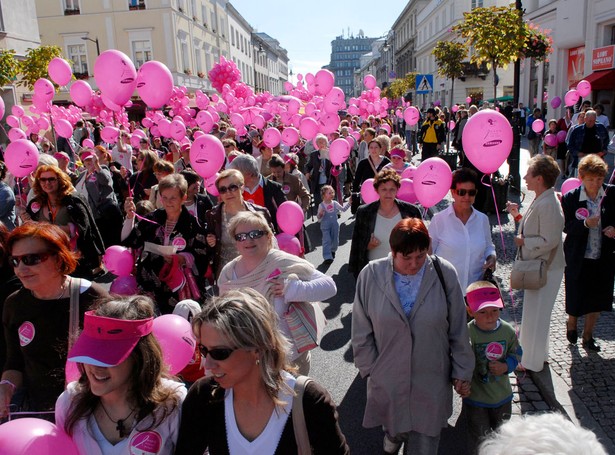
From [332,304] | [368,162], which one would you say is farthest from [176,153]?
[332,304]

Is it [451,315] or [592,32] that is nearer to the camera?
[451,315]

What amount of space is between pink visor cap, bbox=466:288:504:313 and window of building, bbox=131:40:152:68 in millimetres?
36701

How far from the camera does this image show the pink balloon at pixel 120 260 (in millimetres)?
4711

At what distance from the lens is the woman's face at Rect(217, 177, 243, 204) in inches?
166

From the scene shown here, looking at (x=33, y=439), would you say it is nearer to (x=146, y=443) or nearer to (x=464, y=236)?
(x=146, y=443)

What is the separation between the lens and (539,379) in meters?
4.12

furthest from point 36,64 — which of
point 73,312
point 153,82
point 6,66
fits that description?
point 73,312

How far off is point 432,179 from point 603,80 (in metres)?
18.8

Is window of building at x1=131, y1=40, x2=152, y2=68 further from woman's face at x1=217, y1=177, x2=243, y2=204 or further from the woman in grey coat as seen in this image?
the woman in grey coat

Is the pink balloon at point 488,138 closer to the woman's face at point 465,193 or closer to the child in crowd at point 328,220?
the woman's face at point 465,193

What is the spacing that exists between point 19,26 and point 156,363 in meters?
24.9

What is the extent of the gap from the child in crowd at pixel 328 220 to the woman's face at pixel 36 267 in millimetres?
4985

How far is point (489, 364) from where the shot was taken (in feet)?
9.96

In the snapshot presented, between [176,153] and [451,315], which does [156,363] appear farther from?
[176,153]
